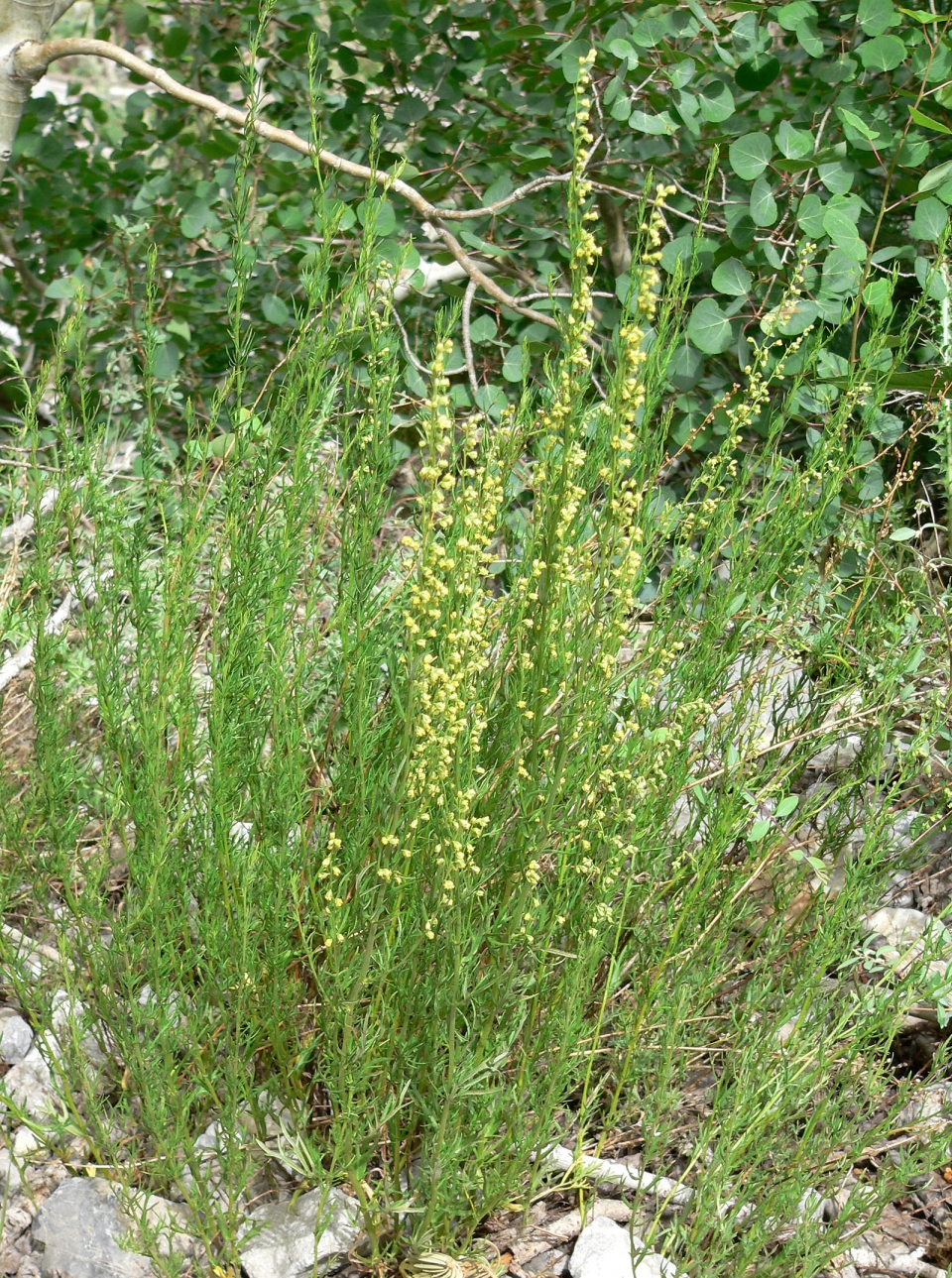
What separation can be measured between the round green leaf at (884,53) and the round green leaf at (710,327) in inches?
29.6

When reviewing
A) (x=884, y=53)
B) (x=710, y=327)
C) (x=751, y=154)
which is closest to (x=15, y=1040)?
(x=710, y=327)

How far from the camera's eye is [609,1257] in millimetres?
2066

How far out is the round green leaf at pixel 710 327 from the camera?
3.32 meters

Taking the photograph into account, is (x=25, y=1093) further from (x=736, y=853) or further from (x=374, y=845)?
(x=736, y=853)

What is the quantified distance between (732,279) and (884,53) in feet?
2.32

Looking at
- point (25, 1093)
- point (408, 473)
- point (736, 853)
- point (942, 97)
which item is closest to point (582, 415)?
point (736, 853)

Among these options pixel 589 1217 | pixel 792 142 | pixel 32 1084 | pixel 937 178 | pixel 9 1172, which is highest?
pixel 792 142

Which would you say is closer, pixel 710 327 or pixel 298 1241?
pixel 298 1241

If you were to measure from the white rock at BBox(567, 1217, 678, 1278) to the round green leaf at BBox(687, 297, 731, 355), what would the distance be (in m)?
2.22

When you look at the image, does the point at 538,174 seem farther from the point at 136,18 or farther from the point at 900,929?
the point at 900,929

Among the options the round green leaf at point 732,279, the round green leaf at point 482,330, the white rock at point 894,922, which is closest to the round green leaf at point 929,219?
the round green leaf at point 732,279

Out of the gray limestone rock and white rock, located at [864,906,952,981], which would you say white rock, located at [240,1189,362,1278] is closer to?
the gray limestone rock

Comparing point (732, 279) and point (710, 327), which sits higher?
point (732, 279)

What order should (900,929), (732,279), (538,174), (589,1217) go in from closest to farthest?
(589,1217) → (900,929) → (732,279) → (538,174)
